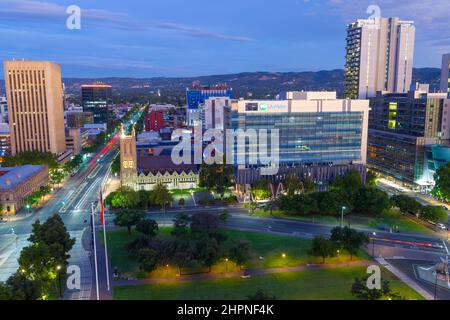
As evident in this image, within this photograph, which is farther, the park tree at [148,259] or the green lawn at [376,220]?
the green lawn at [376,220]

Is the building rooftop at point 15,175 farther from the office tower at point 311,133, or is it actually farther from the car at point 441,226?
the car at point 441,226

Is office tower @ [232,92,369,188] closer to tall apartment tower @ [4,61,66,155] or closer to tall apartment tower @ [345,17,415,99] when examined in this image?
tall apartment tower @ [345,17,415,99]

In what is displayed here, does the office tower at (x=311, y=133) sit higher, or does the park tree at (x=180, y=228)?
the office tower at (x=311, y=133)

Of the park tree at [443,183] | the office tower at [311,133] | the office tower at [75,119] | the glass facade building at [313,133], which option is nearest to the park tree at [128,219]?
the office tower at [311,133]

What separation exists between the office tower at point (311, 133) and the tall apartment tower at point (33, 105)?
183 ft

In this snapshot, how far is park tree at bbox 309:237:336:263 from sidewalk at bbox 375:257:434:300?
21.5 ft

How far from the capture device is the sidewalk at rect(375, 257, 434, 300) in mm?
38809

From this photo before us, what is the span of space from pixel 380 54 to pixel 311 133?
230 ft

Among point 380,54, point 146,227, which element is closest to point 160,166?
point 146,227

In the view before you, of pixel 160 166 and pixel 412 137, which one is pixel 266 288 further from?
pixel 412 137

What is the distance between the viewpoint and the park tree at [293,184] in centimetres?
7526

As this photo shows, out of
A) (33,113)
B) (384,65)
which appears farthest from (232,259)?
(384,65)
